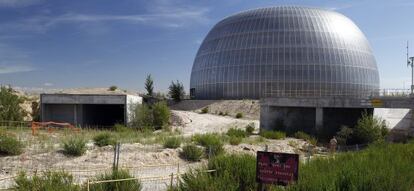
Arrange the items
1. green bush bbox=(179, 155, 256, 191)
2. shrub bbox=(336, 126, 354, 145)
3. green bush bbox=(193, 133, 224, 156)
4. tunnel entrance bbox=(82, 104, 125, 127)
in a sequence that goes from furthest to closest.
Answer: tunnel entrance bbox=(82, 104, 125, 127), shrub bbox=(336, 126, 354, 145), green bush bbox=(193, 133, 224, 156), green bush bbox=(179, 155, 256, 191)

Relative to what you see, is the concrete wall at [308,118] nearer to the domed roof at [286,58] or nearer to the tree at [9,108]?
the domed roof at [286,58]

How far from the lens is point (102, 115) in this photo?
2062 inches

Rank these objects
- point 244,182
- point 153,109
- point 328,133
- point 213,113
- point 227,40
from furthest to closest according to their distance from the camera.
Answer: point 227,40 → point 213,113 → point 153,109 → point 328,133 → point 244,182

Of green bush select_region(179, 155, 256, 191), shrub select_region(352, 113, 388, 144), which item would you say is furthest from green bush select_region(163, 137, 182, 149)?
shrub select_region(352, 113, 388, 144)

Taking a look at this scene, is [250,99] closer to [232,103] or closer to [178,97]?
[232,103]

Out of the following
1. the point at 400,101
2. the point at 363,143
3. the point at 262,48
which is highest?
the point at 262,48

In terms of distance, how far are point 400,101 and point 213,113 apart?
28.8m

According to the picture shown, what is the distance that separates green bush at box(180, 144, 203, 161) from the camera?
72.7 feet

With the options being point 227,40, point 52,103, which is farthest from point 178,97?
point 52,103

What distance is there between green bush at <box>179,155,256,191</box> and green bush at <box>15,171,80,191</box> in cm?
273

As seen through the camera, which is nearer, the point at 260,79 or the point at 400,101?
the point at 400,101

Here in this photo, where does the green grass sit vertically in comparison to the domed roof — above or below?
below

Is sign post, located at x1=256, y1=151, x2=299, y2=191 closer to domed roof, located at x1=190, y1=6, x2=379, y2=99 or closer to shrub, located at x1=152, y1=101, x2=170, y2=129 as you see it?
shrub, located at x1=152, y1=101, x2=170, y2=129

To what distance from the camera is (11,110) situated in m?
42.5
